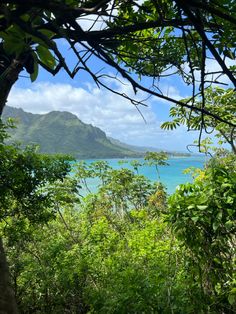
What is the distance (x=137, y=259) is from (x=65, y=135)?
13988 cm

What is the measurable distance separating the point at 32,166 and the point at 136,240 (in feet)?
6.21

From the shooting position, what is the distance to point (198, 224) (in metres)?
2.37

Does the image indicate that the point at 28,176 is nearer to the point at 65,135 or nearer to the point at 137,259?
the point at 137,259

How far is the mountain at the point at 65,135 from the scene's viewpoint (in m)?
124

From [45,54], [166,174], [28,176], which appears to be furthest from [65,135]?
[45,54]

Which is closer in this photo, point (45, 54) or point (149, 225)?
point (45, 54)

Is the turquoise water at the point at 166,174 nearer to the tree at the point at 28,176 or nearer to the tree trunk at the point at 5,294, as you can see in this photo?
the tree at the point at 28,176

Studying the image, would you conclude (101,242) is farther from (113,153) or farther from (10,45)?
(113,153)

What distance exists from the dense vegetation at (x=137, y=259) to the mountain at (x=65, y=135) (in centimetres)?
11090

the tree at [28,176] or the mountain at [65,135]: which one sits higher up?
the mountain at [65,135]

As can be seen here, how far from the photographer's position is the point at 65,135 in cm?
14188

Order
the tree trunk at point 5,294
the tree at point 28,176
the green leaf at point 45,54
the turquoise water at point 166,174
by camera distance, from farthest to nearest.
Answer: the turquoise water at point 166,174
the tree at point 28,176
the tree trunk at point 5,294
the green leaf at point 45,54

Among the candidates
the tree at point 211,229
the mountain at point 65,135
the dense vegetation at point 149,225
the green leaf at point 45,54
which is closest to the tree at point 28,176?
the dense vegetation at point 149,225

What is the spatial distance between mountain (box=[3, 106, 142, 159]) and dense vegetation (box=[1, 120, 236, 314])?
111 metres
